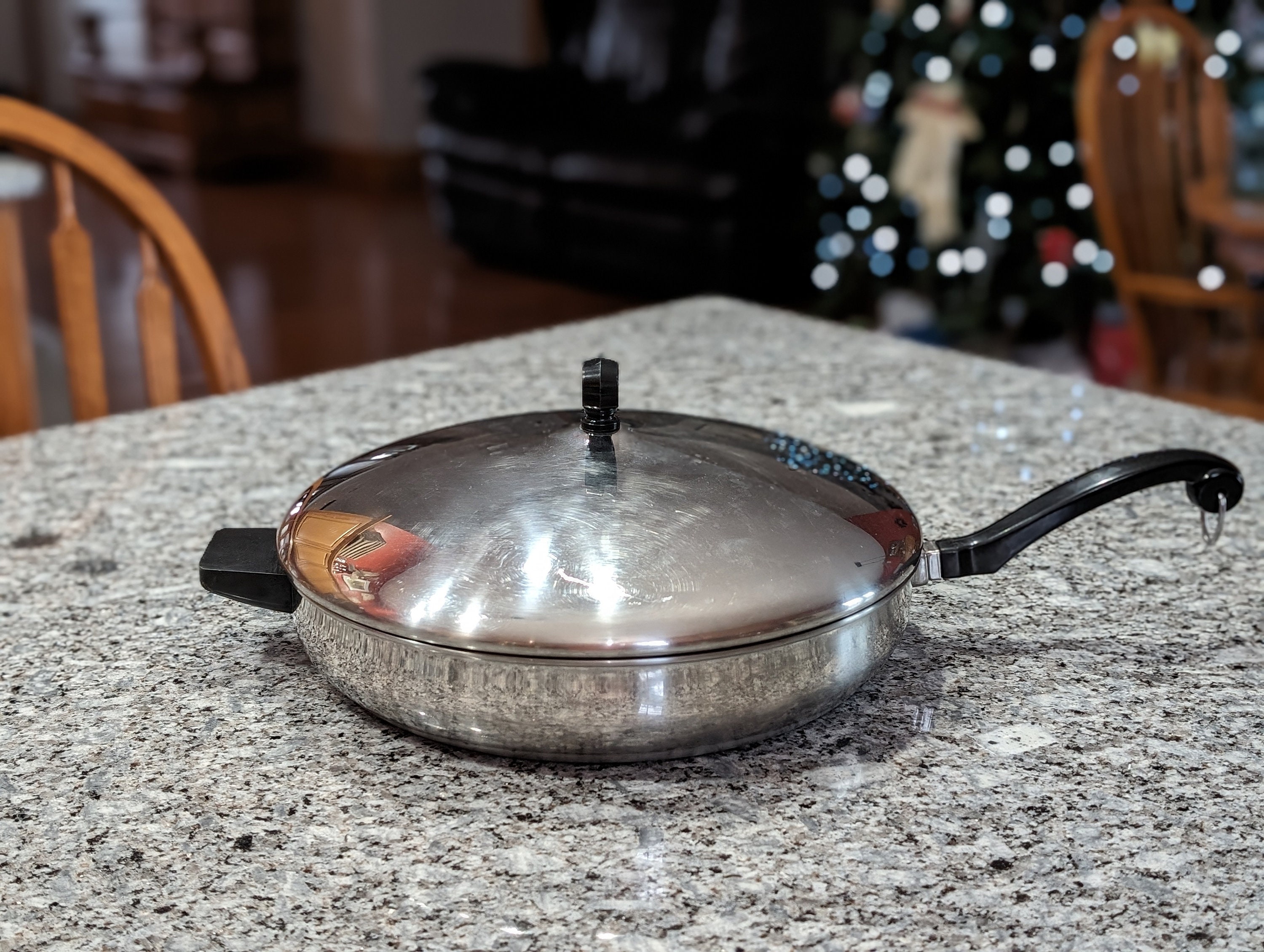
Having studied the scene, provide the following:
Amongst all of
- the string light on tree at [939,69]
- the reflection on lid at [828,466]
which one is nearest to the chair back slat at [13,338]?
the reflection on lid at [828,466]

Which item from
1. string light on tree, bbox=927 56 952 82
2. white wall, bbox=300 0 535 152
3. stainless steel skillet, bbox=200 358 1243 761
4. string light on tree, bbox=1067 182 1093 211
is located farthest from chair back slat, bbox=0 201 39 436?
white wall, bbox=300 0 535 152

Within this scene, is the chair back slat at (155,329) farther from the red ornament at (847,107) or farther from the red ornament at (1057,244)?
the red ornament at (847,107)

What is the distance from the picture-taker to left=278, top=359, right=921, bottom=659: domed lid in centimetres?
42

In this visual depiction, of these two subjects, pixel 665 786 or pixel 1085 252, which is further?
pixel 1085 252

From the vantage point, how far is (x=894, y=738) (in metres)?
0.48

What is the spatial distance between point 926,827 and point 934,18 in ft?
12.3

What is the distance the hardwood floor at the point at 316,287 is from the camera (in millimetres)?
4031

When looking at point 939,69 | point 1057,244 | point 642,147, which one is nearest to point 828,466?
point 1057,244

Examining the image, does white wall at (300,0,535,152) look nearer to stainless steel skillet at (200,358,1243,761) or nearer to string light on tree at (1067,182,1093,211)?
string light on tree at (1067,182,1093,211)

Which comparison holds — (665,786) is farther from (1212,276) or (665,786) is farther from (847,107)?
(847,107)

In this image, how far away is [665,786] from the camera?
446 mm

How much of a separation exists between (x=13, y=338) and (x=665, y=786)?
853 mm

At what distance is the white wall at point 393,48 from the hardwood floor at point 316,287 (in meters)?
0.42

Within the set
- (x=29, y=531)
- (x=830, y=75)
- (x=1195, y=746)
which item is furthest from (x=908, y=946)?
Result: (x=830, y=75)
